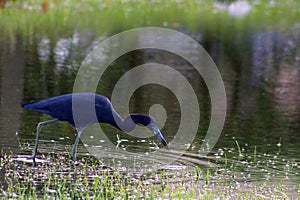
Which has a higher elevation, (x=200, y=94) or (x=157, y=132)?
(x=200, y=94)

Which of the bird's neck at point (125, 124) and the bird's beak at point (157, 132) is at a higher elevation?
the bird's neck at point (125, 124)

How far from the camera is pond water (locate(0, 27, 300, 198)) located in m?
9.99

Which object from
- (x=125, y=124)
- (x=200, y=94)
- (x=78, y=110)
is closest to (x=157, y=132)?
(x=125, y=124)

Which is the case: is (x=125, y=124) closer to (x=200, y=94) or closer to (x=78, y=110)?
(x=78, y=110)

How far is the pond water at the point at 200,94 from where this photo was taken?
9.99 meters

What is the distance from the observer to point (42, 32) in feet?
75.2

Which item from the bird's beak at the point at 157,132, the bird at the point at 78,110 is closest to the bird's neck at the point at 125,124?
the bird at the point at 78,110

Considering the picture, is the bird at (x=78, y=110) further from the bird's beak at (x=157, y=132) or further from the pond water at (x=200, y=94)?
the pond water at (x=200, y=94)

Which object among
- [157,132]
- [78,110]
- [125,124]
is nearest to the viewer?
[78,110]

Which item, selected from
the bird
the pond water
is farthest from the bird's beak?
the pond water

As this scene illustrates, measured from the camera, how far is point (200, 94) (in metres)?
15.2

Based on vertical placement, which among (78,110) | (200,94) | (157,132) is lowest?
(157,132)

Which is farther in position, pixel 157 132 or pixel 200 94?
pixel 200 94

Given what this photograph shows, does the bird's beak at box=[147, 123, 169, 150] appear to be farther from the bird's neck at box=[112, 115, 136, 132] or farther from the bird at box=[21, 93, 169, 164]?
the bird's neck at box=[112, 115, 136, 132]
